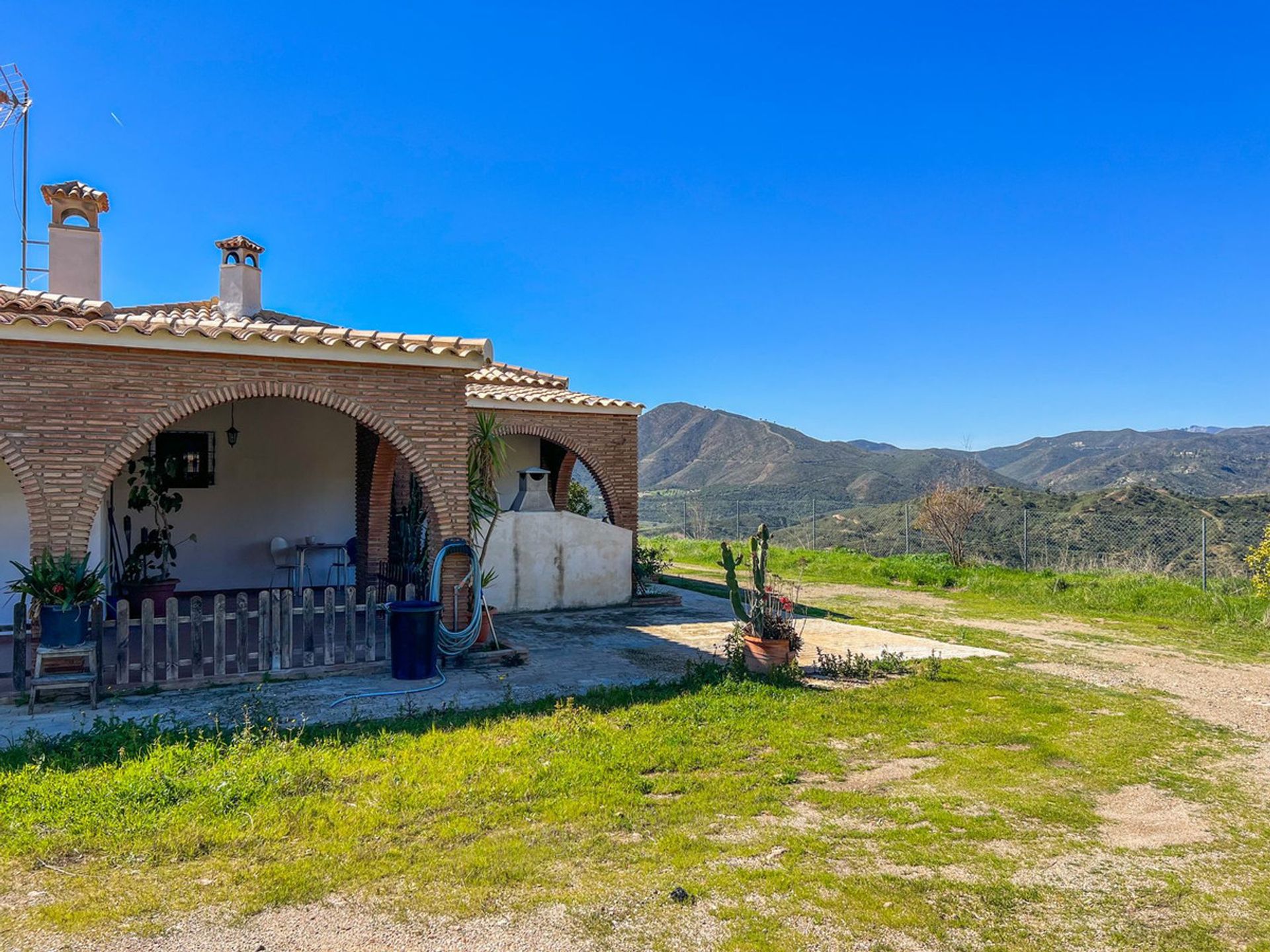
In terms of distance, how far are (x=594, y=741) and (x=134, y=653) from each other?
5097mm

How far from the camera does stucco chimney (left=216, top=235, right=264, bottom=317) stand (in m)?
12.7

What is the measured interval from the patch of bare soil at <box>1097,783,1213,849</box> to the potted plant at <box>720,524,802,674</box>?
3.07m

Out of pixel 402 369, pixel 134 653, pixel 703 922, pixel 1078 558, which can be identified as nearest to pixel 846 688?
pixel 703 922

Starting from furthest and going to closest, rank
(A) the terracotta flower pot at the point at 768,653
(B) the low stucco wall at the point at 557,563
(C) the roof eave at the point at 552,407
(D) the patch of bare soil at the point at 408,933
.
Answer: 1. (C) the roof eave at the point at 552,407
2. (B) the low stucco wall at the point at 557,563
3. (A) the terracotta flower pot at the point at 768,653
4. (D) the patch of bare soil at the point at 408,933

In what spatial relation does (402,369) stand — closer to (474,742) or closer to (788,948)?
(474,742)

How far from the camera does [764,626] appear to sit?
7539 mm

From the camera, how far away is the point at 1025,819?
429 cm

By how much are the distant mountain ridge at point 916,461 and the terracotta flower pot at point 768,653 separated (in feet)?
102

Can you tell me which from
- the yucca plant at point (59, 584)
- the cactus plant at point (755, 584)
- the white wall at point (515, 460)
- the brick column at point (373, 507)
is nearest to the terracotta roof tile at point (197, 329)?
the yucca plant at point (59, 584)

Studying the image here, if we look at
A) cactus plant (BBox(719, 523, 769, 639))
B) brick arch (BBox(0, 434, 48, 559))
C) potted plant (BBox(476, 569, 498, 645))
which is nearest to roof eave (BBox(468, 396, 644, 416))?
potted plant (BBox(476, 569, 498, 645))

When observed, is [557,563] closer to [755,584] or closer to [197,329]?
[755,584]

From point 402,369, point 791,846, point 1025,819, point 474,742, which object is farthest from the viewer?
point 402,369

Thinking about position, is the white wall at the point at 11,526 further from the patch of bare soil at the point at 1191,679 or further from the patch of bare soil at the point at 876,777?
the patch of bare soil at the point at 1191,679

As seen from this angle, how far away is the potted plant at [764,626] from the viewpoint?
7.40 meters
